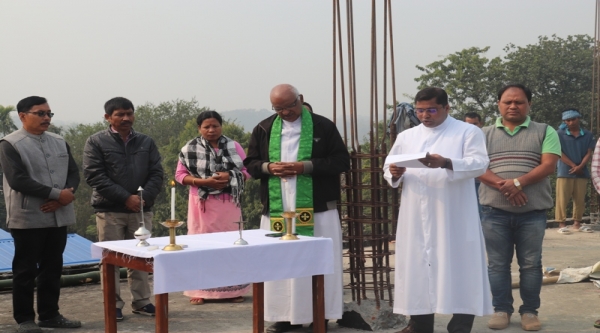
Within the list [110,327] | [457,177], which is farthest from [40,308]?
[457,177]

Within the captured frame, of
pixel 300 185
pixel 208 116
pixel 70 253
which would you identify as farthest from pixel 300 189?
pixel 70 253

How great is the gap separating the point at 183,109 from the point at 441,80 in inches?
1207

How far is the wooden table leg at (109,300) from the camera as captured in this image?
17.9 ft

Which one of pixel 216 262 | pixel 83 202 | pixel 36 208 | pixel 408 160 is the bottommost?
pixel 83 202

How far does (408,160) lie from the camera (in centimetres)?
577

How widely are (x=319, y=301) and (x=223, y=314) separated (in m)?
2.08

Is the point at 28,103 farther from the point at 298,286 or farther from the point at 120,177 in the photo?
the point at 298,286

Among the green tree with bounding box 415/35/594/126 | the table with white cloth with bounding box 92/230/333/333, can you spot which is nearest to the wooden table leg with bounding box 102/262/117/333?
the table with white cloth with bounding box 92/230/333/333

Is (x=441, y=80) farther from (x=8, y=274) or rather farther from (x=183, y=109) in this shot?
(x=8, y=274)

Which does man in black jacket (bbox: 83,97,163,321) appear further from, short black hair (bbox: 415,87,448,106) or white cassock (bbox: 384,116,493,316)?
short black hair (bbox: 415,87,448,106)

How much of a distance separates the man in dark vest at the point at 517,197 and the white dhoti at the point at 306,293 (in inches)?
48.7

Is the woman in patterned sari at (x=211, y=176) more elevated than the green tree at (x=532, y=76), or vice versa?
the green tree at (x=532, y=76)

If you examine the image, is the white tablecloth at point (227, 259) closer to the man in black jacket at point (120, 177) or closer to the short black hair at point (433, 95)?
the short black hair at point (433, 95)

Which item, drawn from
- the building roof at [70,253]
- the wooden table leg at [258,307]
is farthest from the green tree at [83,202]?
the wooden table leg at [258,307]
